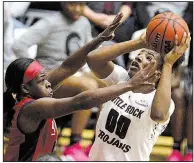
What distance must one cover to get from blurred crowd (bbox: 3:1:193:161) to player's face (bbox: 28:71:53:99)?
0.48 metres

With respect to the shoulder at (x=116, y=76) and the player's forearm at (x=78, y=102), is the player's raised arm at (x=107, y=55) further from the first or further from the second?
the player's forearm at (x=78, y=102)

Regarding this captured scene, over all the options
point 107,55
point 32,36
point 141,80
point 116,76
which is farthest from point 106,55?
point 141,80

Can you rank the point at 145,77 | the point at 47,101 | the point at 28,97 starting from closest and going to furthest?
the point at 145,77
the point at 47,101
the point at 28,97

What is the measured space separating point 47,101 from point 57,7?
3.44 feet

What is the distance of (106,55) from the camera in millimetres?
3865

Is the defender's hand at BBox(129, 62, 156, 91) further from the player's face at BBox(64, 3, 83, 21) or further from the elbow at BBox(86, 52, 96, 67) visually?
the player's face at BBox(64, 3, 83, 21)

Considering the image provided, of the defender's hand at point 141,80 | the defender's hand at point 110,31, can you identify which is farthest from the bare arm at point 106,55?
the defender's hand at point 141,80

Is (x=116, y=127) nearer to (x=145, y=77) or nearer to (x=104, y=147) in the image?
(x=104, y=147)

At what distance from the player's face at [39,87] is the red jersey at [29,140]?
72 millimetres

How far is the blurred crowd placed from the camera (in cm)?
421

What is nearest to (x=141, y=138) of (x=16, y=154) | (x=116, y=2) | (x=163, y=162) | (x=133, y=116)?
(x=133, y=116)

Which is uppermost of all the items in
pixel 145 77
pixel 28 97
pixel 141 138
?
pixel 145 77

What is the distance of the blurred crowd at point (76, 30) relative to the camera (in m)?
4.21

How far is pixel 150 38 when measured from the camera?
3783 millimetres
